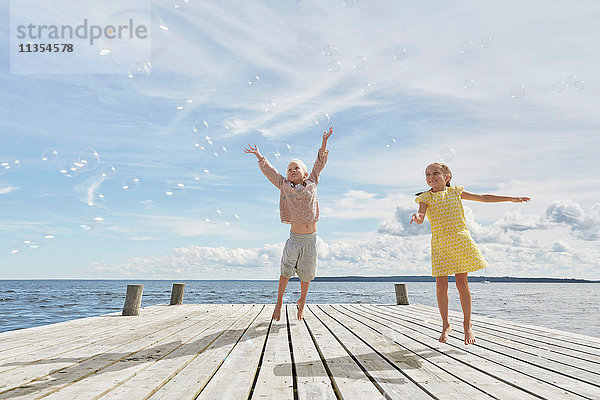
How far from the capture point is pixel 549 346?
4.32 meters

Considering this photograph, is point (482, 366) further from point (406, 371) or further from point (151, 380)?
point (151, 380)

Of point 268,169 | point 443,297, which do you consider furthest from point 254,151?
point 443,297

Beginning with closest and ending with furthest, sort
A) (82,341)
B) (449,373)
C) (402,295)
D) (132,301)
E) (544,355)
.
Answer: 1. (449,373)
2. (544,355)
3. (82,341)
4. (132,301)
5. (402,295)

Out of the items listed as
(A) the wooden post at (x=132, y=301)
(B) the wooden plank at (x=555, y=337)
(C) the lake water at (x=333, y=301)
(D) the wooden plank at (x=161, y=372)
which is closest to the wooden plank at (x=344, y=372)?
(D) the wooden plank at (x=161, y=372)

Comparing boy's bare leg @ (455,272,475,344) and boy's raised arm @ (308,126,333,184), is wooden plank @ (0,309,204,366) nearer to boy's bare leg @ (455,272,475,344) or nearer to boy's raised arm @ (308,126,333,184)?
boy's raised arm @ (308,126,333,184)

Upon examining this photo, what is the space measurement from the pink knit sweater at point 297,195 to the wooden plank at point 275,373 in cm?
172

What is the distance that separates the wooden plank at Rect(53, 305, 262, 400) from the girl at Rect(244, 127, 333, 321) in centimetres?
152

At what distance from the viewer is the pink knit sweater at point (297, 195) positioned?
18.3ft

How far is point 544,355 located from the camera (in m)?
3.80

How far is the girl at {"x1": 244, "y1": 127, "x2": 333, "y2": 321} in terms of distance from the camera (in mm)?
5617

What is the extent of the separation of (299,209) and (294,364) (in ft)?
8.80

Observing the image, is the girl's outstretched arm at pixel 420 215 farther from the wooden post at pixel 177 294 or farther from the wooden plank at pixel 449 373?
the wooden post at pixel 177 294

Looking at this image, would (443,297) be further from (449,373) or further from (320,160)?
(320,160)

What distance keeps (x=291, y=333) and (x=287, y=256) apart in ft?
3.61
